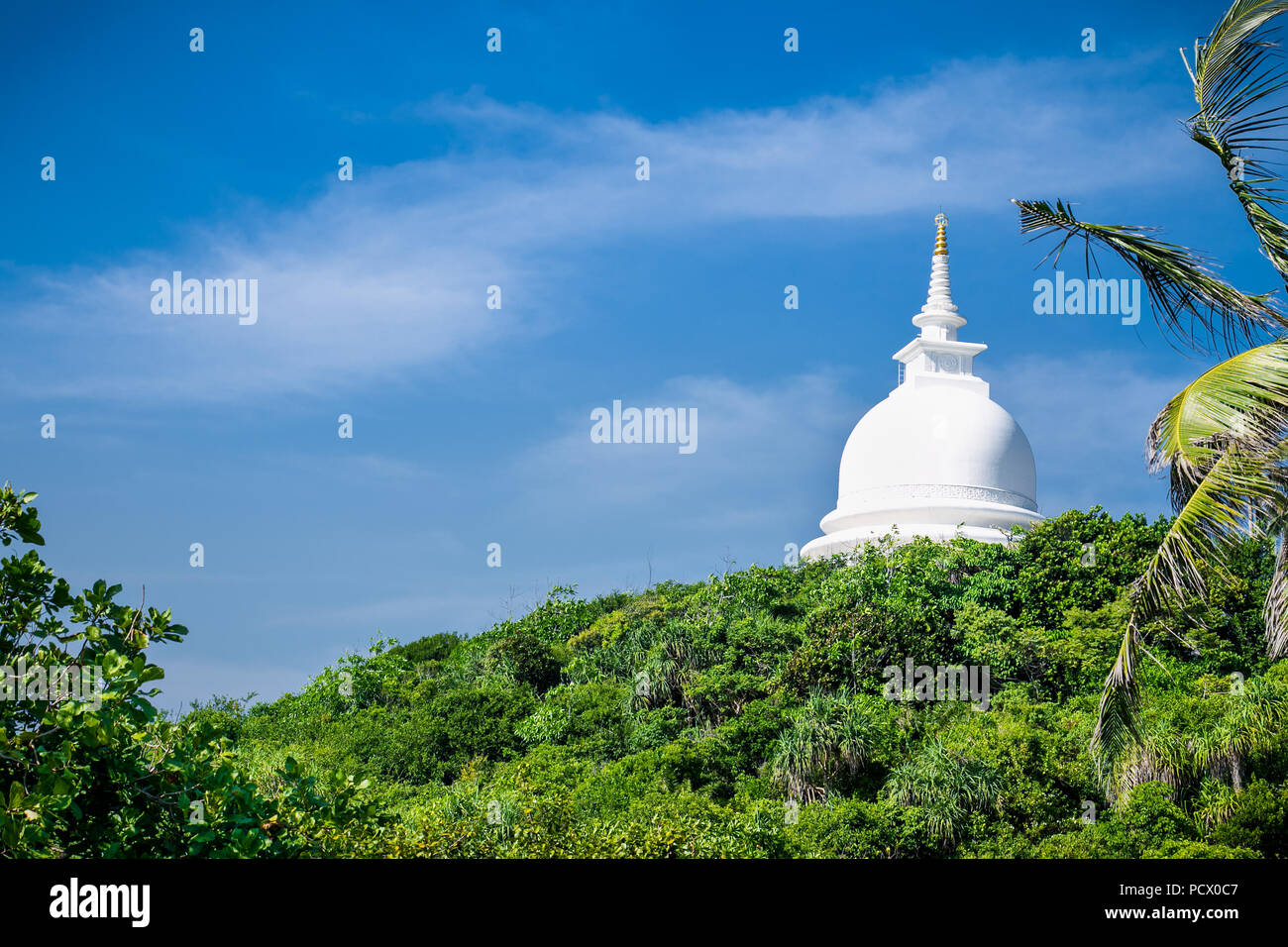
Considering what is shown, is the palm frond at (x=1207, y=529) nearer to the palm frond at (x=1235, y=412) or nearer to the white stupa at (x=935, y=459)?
the palm frond at (x=1235, y=412)

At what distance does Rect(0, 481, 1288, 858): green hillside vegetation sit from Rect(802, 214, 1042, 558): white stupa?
14.5 feet

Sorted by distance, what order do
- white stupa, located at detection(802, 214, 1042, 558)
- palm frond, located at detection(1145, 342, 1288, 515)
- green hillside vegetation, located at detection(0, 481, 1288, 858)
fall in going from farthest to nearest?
white stupa, located at detection(802, 214, 1042, 558) < palm frond, located at detection(1145, 342, 1288, 515) < green hillside vegetation, located at detection(0, 481, 1288, 858)

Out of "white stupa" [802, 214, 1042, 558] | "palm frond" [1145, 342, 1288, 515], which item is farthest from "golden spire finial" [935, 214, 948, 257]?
"palm frond" [1145, 342, 1288, 515]

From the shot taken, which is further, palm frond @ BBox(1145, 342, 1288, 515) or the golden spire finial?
the golden spire finial

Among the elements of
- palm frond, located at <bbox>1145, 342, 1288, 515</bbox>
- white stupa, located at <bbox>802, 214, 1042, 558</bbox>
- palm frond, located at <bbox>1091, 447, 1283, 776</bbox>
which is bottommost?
palm frond, located at <bbox>1091, 447, 1283, 776</bbox>

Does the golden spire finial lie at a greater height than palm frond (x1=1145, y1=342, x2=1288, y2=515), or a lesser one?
greater

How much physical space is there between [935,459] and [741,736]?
52.9 ft

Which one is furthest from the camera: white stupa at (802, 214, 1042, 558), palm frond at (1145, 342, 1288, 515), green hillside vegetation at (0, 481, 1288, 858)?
white stupa at (802, 214, 1042, 558)

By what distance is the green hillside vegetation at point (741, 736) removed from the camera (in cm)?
766

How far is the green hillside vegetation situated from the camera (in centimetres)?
766

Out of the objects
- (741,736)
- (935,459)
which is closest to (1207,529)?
(741,736)

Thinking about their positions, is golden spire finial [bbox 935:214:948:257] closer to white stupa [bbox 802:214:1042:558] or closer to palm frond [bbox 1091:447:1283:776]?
white stupa [bbox 802:214:1042:558]
